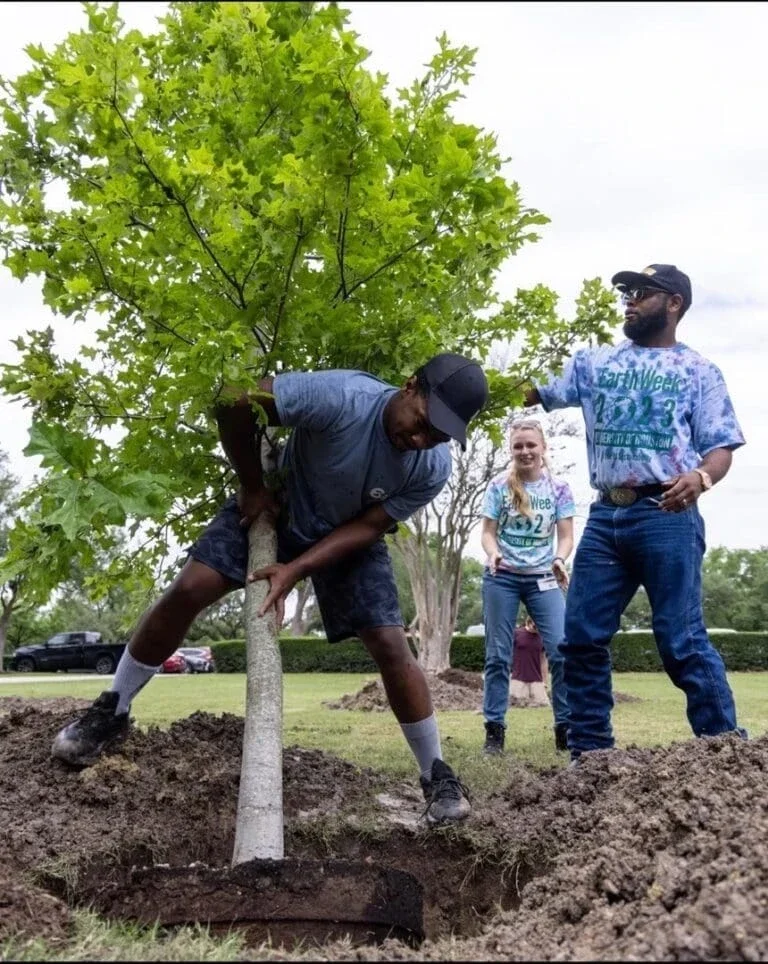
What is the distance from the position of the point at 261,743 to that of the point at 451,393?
A: 1410 millimetres

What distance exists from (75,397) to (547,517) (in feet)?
12.6

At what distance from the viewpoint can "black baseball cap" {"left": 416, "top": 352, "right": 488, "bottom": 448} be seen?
10.9 feet

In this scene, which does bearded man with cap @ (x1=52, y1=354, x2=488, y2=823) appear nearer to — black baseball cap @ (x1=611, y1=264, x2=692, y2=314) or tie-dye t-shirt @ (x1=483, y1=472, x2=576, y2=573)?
black baseball cap @ (x1=611, y1=264, x2=692, y2=314)

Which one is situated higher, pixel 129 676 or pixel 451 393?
pixel 451 393

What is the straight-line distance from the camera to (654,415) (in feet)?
14.5

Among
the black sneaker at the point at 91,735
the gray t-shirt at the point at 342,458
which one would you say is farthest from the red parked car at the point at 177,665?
the gray t-shirt at the point at 342,458

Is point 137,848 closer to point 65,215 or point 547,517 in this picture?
point 65,215

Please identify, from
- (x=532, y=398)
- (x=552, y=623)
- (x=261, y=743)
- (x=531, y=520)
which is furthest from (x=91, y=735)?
(x=531, y=520)

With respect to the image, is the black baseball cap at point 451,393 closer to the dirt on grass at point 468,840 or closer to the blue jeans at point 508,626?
the dirt on grass at point 468,840

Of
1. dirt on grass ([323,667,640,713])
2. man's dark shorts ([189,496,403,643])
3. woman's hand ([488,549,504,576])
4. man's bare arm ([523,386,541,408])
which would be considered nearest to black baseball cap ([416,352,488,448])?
man's dark shorts ([189,496,403,643])

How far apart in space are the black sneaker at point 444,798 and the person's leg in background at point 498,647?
7.19 ft

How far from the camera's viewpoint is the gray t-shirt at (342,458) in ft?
11.3

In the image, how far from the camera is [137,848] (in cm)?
347

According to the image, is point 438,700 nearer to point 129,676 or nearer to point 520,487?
point 520,487
